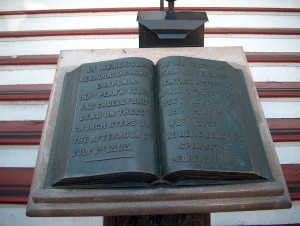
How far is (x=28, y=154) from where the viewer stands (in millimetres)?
2666

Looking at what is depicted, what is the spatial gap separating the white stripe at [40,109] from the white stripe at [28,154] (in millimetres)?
376

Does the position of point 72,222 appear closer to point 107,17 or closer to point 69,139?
point 69,139

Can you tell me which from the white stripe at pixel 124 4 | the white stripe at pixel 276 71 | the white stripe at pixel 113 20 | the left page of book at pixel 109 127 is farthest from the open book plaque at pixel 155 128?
the white stripe at pixel 124 4

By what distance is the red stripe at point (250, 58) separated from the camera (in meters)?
3.24

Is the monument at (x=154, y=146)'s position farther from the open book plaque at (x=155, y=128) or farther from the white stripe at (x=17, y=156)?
the white stripe at (x=17, y=156)

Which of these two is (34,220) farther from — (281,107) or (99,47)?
(281,107)

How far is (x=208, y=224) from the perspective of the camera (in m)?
1.84

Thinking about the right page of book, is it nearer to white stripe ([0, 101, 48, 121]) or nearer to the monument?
the monument

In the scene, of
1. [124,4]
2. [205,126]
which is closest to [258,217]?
[205,126]

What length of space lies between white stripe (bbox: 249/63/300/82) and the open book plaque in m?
1.46

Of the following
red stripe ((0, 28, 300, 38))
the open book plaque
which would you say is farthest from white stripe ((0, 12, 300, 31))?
the open book plaque

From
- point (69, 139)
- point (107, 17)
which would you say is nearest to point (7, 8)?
point (107, 17)

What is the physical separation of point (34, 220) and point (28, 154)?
1.70 ft

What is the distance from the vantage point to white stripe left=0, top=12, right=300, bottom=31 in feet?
12.2
